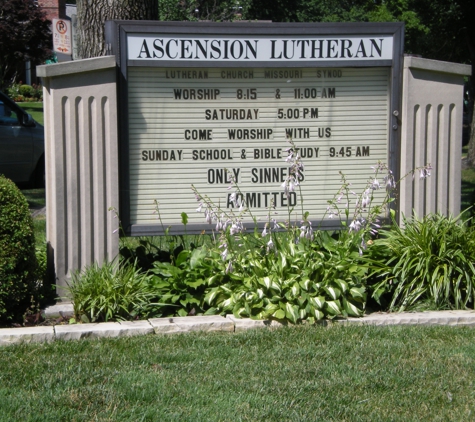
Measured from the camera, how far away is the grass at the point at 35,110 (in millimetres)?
30697

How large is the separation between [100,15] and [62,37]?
353cm

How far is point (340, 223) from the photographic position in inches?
253

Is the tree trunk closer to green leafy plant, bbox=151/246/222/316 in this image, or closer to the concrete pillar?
the concrete pillar

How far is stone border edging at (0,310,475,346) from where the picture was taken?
5.07 metres

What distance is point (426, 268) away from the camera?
5680 mm

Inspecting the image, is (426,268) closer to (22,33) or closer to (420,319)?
(420,319)

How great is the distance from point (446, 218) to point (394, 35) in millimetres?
1597

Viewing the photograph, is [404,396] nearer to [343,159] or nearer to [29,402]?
[29,402]

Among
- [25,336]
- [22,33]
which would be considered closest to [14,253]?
[25,336]

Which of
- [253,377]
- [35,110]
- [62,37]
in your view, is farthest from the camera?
[35,110]

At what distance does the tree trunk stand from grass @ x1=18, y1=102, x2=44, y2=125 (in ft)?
75.9

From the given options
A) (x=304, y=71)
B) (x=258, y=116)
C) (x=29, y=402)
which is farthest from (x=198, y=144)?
(x=29, y=402)

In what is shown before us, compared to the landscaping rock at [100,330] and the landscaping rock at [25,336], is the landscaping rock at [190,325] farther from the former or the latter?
the landscaping rock at [25,336]

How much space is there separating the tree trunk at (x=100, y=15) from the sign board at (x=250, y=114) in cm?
146
